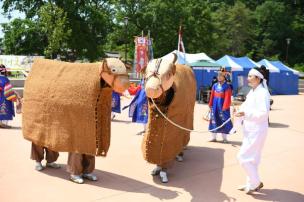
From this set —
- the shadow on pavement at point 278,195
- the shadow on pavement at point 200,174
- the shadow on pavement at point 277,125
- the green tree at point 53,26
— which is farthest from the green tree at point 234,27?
the shadow on pavement at point 278,195

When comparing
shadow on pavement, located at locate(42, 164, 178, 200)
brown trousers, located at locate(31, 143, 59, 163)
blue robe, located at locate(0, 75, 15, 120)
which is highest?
blue robe, located at locate(0, 75, 15, 120)

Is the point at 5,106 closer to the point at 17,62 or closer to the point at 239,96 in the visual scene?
the point at 239,96

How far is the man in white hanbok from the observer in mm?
5081

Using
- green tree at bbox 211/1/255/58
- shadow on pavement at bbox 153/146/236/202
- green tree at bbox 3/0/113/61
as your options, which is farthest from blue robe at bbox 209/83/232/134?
green tree at bbox 211/1/255/58

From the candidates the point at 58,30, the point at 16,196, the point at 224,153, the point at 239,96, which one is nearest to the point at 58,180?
the point at 16,196

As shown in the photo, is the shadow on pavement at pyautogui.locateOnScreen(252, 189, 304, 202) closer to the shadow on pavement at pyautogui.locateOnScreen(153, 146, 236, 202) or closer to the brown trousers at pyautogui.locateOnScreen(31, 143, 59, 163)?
the shadow on pavement at pyautogui.locateOnScreen(153, 146, 236, 202)

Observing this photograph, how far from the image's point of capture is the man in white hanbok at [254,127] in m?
5.08

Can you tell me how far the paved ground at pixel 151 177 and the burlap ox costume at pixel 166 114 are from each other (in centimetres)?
45

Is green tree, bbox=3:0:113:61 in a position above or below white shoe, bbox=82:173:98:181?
above

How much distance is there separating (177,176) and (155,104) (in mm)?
1409

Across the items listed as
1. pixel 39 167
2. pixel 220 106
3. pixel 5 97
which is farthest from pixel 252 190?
pixel 5 97

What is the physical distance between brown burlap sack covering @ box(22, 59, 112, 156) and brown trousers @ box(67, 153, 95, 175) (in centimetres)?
23

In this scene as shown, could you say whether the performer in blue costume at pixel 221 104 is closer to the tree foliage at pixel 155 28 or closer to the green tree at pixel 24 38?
the tree foliage at pixel 155 28

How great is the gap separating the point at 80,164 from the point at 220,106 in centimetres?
407
